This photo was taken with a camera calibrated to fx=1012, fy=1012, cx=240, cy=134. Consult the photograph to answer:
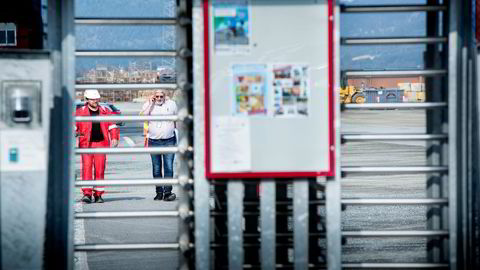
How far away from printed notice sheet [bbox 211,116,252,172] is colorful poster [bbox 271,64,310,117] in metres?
0.25

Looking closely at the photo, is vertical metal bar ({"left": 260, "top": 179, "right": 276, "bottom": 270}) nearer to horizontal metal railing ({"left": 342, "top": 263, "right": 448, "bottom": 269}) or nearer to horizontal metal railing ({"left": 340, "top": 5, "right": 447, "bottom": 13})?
horizontal metal railing ({"left": 342, "top": 263, "right": 448, "bottom": 269})

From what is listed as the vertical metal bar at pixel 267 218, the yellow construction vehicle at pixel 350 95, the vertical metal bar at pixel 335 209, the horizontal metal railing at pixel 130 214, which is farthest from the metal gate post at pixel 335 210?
the yellow construction vehicle at pixel 350 95

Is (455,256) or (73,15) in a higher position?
(73,15)

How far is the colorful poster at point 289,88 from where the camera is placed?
656 centimetres

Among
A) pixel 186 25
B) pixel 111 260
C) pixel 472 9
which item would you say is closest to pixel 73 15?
pixel 186 25

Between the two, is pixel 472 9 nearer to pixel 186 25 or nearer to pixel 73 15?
pixel 186 25

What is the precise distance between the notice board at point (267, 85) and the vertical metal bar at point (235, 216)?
0.10 m

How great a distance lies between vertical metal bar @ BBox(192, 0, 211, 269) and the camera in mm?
6609

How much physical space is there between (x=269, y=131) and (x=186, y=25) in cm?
95

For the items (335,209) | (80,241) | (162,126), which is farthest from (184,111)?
(162,126)

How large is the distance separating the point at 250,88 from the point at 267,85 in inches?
4.5

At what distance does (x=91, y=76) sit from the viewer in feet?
25.0

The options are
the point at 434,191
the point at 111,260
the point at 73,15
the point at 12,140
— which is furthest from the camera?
the point at 111,260

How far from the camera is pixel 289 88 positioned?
657 centimetres
